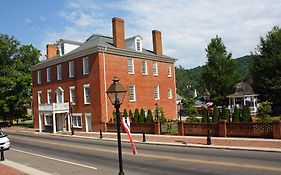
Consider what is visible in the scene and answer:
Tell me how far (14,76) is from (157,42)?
26060 mm

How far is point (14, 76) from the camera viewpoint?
184ft

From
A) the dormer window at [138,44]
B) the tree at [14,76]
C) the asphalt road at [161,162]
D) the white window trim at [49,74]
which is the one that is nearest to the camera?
the asphalt road at [161,162]

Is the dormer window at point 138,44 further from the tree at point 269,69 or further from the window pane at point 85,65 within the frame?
the tree at point 269,69

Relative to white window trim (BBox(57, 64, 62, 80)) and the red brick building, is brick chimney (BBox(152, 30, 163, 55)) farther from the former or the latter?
white window trim (BBox(57, 64, 62, 80))

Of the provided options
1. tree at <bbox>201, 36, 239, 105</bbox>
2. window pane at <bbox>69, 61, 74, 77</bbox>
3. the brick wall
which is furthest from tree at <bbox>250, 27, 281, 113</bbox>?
window pane at <bbox>69, 61, 74, 77</bbox>

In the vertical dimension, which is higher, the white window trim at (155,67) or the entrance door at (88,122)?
the white window trim at (155,67)

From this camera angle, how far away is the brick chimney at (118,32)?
130ft

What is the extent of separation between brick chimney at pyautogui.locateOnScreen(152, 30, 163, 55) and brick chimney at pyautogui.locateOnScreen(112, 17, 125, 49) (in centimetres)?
649

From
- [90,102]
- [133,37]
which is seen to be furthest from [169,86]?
[90,102]

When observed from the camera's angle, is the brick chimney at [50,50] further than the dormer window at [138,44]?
Yes

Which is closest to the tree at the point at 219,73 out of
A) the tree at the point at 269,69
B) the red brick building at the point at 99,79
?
the tree at the point at 269,69

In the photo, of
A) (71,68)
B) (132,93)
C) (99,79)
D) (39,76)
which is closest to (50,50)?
(39,76)

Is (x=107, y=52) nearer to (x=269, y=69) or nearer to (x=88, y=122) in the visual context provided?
(x=88, y=122)

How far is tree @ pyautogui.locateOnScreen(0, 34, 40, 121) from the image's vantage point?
182ft
